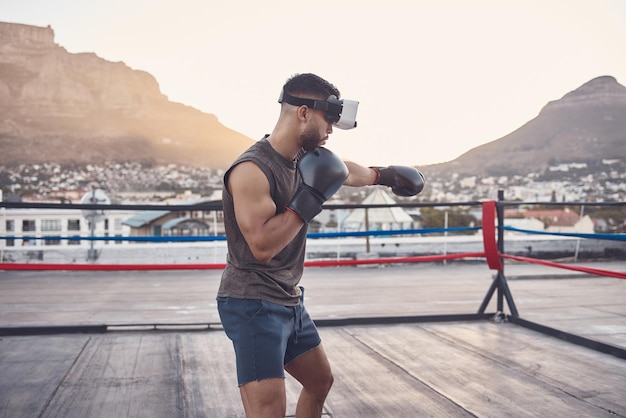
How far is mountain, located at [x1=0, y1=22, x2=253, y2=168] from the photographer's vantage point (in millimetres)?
37438

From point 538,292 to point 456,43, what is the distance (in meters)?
7.68

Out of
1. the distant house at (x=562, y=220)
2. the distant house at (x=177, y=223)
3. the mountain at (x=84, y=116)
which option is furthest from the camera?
the mountain at (x=84, y=116)

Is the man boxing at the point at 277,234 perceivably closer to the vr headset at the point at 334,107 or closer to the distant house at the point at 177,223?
the vr headset at the point at 334,107

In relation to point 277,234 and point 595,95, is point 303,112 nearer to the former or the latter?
point 277,234

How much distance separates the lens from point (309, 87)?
67.9 inches

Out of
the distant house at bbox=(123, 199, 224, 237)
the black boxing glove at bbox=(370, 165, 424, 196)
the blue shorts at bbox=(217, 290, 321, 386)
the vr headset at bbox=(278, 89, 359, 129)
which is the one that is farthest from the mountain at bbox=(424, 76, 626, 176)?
the blue shorts at bbox=(217, 290, 321, 386)

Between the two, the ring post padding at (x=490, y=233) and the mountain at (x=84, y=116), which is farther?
the mountain at (x=84, y=116)

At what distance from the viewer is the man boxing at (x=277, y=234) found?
1582 mm

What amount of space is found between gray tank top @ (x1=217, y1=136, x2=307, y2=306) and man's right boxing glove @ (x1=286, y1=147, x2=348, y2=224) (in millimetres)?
80

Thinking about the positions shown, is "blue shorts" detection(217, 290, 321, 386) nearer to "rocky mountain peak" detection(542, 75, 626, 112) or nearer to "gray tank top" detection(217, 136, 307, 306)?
"gray tank top" detection(217, 136, 307, 306)

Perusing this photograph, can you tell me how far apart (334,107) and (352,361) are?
2.25m

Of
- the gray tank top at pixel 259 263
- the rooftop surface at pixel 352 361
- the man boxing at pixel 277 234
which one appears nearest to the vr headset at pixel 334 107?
the man boxing at pixel 277 234

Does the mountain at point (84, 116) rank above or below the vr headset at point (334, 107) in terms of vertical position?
above

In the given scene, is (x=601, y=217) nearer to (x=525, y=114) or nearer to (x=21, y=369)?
(x=525, y=114)
